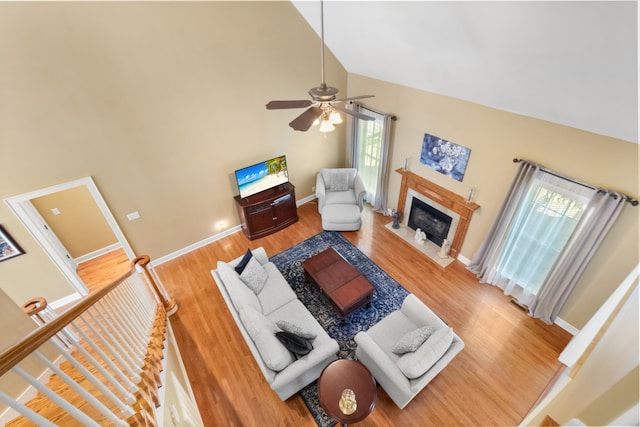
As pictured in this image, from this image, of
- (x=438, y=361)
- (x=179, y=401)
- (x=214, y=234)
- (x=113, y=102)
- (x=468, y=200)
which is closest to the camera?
(x=179, y=401)

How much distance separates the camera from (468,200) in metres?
4.64

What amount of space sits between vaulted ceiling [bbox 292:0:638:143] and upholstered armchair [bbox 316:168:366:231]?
7.68 ft

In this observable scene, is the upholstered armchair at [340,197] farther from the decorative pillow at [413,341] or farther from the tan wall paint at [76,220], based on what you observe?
the tan wall paint at [76,220]

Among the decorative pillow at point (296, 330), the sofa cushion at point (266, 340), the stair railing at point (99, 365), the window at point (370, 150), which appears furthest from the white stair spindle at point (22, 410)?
the window at point (370, 150)

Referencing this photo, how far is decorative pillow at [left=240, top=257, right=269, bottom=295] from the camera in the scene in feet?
13.5

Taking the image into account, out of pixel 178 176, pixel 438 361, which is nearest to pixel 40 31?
pixel 178 176

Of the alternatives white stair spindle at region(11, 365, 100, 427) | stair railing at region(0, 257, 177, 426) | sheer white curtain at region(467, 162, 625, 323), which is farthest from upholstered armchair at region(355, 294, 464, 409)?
white stair spindle at region(11, 365, 100, 427)

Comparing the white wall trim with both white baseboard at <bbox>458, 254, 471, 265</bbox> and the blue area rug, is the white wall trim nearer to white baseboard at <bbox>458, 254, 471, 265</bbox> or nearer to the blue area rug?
white baseboard at <bbox>458, 254, 471, 265</bbox>

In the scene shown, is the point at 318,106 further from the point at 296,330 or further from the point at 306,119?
the point at 296,330

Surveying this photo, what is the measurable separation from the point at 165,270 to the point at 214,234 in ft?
3.54

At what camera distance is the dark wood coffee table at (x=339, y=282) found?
4068 millimetres

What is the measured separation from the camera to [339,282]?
14.1 feet

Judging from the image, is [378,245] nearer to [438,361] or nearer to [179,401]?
[438,361]

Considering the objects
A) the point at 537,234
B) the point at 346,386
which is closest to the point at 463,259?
the point at 537,234
